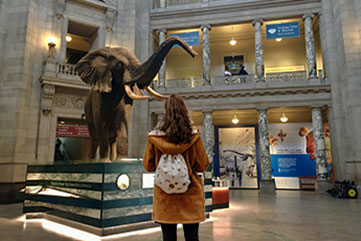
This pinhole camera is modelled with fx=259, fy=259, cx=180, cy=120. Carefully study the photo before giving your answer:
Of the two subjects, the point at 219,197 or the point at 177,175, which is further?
the point at 219,197

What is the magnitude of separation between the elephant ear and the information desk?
1.66 m

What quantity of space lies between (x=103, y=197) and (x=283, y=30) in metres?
13.4

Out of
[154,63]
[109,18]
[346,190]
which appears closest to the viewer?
[154,63]

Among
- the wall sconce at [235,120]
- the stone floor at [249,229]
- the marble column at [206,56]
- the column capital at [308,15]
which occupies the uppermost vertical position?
the column capital at [308,15]

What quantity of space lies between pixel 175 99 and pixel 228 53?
17.5m

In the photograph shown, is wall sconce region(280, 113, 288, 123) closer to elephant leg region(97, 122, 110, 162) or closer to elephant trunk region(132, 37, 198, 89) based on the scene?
elephant trunk region(132, 37, 198, 89)

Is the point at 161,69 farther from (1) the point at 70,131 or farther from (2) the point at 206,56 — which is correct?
(1) the point at 70,131

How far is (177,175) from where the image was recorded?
2.09m

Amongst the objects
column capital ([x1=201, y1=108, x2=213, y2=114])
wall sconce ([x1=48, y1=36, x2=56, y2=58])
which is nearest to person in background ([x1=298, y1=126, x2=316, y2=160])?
column capital ([x1=201, y1=108, x2=213, y2=114])

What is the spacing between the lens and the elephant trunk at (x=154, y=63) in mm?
4673

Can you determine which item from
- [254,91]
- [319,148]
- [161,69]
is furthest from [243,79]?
[319,148]

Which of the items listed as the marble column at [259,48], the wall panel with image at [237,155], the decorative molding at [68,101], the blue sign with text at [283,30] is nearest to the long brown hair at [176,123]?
the decorative molding at [68,101]

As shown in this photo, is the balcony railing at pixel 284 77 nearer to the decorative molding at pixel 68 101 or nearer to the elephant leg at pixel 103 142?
the decorative molding at pixel 68 101

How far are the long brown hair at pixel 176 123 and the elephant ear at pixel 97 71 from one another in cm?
349
